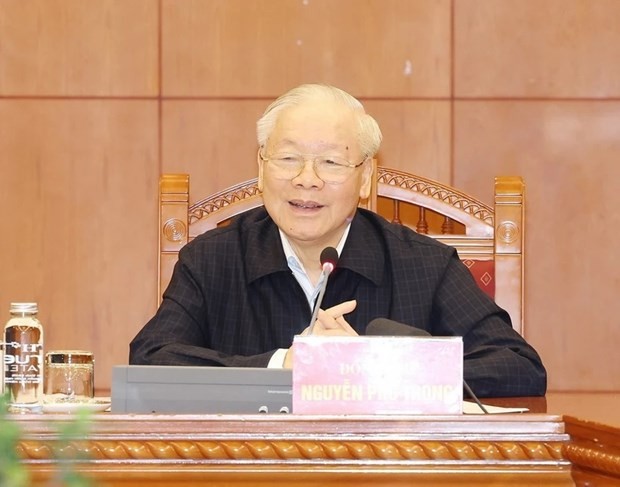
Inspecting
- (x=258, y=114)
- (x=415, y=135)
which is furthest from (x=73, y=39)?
(x=415, y=135)

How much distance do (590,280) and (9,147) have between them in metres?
2.04

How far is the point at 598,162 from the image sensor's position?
12.0 ft

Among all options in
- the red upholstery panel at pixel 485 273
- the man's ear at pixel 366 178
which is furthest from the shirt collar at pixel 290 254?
the red upholstery panel at pixel 485 273

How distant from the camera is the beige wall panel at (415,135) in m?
3.66

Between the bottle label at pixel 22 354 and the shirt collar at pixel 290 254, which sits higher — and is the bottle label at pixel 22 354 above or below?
below

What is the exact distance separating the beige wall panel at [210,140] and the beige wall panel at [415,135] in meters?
0.43

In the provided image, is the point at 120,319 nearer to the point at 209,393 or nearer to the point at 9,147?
the point at 9,147

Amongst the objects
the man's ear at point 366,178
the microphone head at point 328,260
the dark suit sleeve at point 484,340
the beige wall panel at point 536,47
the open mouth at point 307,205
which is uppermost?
the beige wall panel at point 536,47

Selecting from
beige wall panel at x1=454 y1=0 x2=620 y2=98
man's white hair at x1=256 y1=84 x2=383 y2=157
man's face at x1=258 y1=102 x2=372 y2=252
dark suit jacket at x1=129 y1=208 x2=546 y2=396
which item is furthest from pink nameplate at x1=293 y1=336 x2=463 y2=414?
beige wall panel at x1=454 y1=0 x2=620 y2=98

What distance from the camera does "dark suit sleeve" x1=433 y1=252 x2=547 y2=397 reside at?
180 cm

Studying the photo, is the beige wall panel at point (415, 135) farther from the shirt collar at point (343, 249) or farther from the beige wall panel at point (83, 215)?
the shirt collar at point (343, 249)

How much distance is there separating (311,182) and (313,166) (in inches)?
1.5

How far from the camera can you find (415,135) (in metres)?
3.69

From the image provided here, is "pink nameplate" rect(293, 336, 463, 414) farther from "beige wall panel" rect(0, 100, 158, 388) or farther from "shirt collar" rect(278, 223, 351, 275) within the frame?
"beige wall panel" rect(0, 100, 158, 388)
